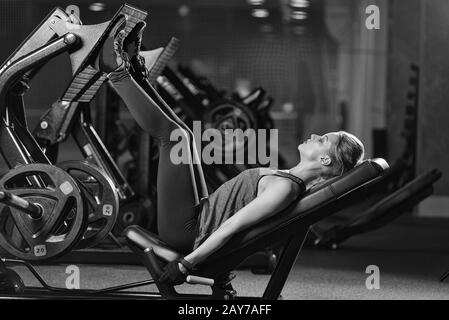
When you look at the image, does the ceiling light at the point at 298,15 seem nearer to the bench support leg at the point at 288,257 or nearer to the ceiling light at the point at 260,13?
the ceiling light at the point at 260,13

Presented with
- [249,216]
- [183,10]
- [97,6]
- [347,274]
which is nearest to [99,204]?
[249,216]

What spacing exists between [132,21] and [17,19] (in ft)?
5.28

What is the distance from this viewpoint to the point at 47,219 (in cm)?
337

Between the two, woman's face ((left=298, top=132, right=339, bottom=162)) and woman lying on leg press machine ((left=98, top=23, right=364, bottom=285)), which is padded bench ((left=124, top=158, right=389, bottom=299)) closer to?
woman lying on leg press machine ((left=98, top=23, right=364, bottom=285))

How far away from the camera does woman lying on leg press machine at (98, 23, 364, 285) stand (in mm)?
3018

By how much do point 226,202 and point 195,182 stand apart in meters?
0.14

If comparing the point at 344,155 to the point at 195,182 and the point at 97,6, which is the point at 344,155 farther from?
the point at 97,6

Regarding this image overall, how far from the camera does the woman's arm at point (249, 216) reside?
9.78 ft

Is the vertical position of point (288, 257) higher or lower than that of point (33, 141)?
lower

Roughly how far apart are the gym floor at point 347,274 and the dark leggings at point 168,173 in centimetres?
81

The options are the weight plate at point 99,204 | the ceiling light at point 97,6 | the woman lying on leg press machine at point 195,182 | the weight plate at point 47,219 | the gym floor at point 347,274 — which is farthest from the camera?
the ceiling light at point 97,6

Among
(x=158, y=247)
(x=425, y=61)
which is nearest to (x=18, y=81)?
(x=158, y=247)

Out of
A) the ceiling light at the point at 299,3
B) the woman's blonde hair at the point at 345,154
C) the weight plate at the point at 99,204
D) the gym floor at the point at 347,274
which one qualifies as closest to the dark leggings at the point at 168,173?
the woman's blonde hair at the point at 345,154
